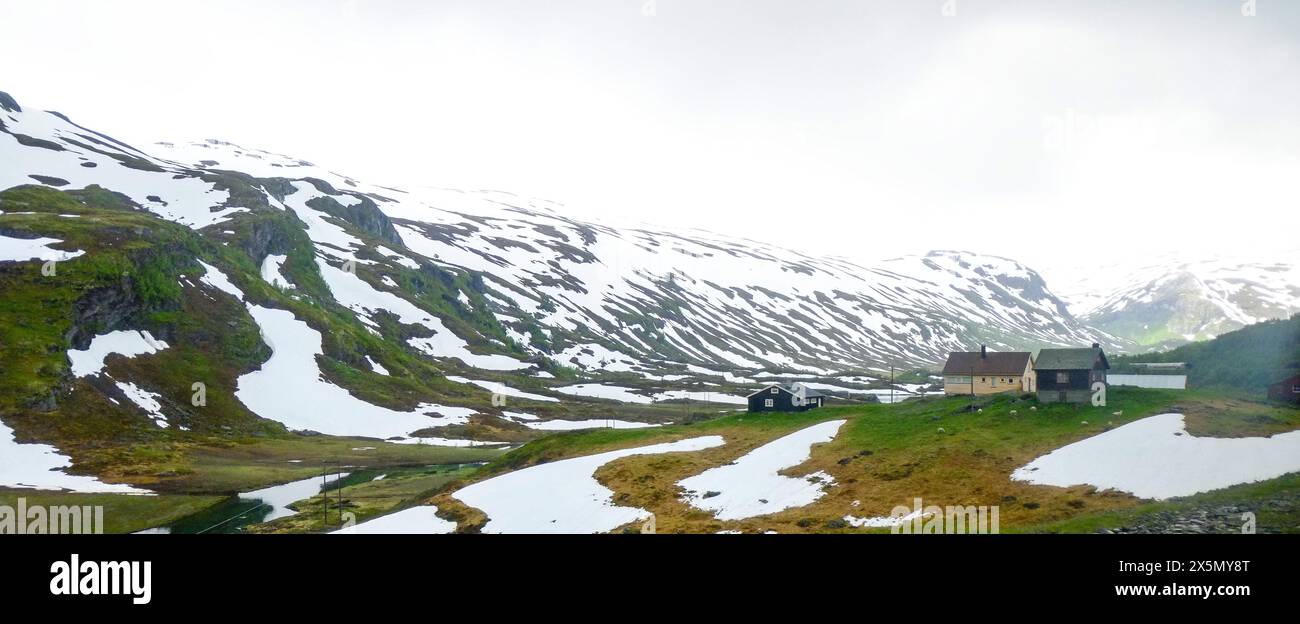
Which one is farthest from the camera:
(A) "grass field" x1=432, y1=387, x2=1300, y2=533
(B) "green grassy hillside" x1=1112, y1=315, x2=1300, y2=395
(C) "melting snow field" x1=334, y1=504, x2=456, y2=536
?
(B) "green grassy hillside" x1=1112, y1=315, x2=1300, y2=395

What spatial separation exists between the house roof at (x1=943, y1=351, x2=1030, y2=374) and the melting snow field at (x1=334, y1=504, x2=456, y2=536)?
6864 centimetres

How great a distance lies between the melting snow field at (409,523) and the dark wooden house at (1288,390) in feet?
233

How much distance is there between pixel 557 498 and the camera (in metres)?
58.0

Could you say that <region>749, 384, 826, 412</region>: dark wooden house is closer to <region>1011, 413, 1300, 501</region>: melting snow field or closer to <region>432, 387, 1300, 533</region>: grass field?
<region>432, 387, 1300, 533</region>: grass field

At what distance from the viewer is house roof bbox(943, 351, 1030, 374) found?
8481 centimetres

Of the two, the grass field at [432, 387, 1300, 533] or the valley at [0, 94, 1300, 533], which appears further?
the valley at [0, 94, 1300, 533]

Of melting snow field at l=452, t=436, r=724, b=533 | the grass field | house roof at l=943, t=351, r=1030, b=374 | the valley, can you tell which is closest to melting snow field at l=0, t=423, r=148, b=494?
the valley

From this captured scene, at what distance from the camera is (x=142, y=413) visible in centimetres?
9131

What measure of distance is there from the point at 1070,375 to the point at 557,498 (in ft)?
166
